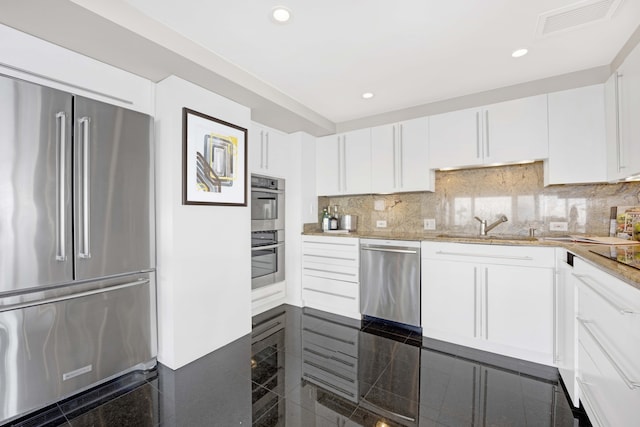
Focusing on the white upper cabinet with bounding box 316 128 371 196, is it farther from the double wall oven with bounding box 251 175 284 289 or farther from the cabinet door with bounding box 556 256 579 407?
the cabinet door with bounding box 556 256 579 407

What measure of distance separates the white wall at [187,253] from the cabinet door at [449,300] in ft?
6.09

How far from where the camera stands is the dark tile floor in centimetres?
155

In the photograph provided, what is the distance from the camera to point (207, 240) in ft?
7.47

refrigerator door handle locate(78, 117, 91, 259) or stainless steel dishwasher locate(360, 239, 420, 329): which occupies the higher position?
refrigerator door handle locate(78, 117, 91, 259)

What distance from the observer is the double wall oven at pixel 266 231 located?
3027mm

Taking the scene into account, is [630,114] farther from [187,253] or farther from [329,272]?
[187,253]

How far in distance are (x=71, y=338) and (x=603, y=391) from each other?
9.44ft

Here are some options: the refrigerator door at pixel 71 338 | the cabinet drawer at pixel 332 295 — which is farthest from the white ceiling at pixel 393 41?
the cabinet drawer at pixel 332 295

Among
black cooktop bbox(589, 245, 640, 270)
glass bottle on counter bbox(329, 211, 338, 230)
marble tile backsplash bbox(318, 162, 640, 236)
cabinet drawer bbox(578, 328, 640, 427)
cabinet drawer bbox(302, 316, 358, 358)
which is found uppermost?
marble tile backsplash bbox(318, 162, 640, 236)

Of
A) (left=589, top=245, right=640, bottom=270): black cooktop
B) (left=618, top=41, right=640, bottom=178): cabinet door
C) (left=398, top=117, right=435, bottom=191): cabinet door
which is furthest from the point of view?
(left=398, top=117, right=435, bottom=191): cabinet door

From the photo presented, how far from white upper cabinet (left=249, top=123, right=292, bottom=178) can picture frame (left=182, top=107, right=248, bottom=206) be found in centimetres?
41

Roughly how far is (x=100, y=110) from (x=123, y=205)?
64 cm

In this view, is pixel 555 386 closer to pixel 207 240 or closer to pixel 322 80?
pixel 207 240

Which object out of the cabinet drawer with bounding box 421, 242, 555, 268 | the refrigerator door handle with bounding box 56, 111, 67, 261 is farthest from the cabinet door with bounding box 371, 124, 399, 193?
the refrigerator door handle with bounding box 56, 111, 67, 261
